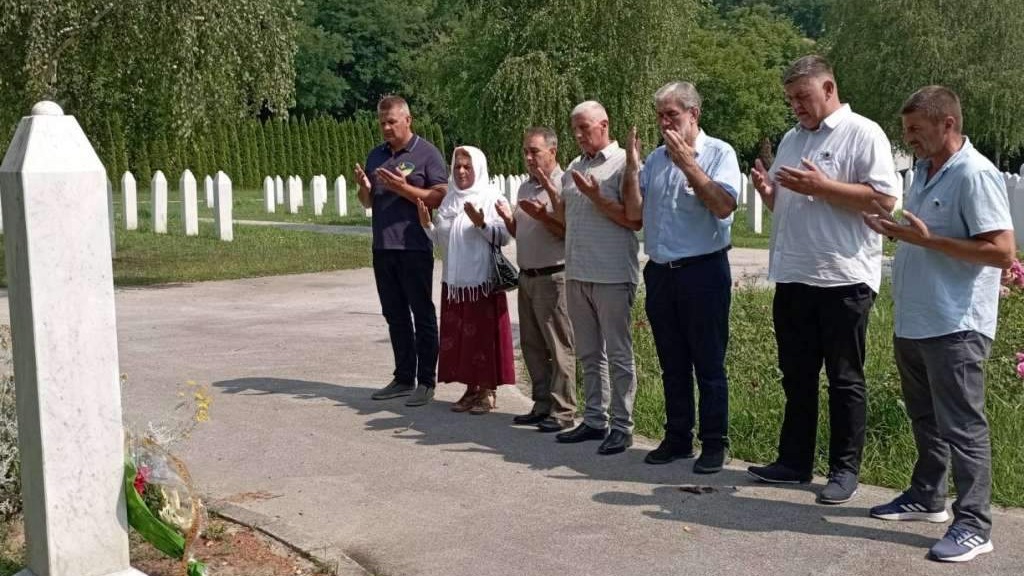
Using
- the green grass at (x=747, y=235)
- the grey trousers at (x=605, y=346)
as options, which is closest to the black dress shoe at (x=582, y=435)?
the grey trousers at (x=605, y=346)

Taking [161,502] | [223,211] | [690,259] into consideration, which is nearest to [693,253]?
[690,259]

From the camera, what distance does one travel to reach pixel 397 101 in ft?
25.6

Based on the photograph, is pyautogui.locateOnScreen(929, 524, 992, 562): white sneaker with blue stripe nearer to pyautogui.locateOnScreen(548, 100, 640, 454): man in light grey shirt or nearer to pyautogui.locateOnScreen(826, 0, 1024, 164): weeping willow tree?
pyautogui.locateOnScreen(548, 100, 640, 454): man in light grey shirt

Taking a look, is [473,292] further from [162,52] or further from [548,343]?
[162,52]

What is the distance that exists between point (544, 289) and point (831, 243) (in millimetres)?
2175

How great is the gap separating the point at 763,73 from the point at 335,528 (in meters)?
43.9

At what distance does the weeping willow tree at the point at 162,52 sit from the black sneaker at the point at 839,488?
34.6ft

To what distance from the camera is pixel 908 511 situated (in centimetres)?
515

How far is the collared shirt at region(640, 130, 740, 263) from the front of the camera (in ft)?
19.5

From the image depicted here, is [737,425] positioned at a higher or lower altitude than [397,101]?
lower

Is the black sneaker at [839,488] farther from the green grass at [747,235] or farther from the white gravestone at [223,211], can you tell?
the white gravestone at [223,211]

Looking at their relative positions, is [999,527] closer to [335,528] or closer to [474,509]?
[474,509]

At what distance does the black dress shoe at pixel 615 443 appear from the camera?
6.42 meters

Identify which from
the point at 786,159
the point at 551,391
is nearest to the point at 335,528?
the point at 551,391
